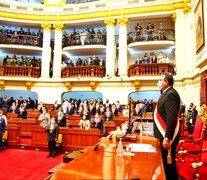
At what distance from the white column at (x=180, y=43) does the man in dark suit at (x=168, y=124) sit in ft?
33.6

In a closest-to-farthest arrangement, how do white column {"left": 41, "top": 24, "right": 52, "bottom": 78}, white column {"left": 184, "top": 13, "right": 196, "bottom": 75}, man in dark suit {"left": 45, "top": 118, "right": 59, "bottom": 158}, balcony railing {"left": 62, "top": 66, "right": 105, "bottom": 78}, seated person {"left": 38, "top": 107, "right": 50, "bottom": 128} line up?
man in dark suit {"left": 45, "top": 118, "right": 59, "bottom": 158} → seated person {"left": 38, "top": 107, "right": 50, "bottom": 128} → white column {"left": 184, "top": 13, "right": 196, "bottom": 75} → balcony railing {"left": 62, "top": 66, "right": 105, "bottom": 78} → white column {"left": 41, "top": 24, "right": 52, "bottom": 78}

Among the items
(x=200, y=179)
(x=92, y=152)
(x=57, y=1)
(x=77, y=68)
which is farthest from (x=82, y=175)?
(x=57, y=1)

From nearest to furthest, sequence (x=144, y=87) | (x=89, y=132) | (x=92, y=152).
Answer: (x=92, y=152) < (x=89, y=132) < (x=144, y=87)

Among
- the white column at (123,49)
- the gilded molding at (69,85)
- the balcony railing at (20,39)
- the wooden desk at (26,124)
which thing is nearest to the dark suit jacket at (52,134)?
the wooden desk at (26,124)

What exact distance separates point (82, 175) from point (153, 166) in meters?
0.56

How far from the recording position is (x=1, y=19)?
46.3 ft

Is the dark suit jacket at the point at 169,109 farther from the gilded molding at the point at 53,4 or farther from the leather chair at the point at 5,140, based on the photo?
the gilded molding at the point at 53,4

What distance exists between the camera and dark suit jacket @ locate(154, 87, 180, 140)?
85.6 inches

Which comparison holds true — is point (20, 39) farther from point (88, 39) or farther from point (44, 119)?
point (44, 119)

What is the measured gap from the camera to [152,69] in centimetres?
1248

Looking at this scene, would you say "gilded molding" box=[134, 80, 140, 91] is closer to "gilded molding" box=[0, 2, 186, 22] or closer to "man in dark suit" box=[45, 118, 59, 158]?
"gilded molding" box=[0, 2, 186, 22]

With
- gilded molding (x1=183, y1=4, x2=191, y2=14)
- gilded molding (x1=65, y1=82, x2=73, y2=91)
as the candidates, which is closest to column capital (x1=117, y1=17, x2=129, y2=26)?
gilded molding (x1=183, y1=4, x2=191, y2=14)

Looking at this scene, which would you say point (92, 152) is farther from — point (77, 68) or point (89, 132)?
point (77, 68)

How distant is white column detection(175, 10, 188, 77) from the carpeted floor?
27.9ft
